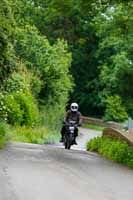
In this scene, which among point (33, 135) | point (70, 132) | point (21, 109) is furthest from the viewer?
point (21, 109)

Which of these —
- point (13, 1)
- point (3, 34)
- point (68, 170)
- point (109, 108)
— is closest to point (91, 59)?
point (109, 108)

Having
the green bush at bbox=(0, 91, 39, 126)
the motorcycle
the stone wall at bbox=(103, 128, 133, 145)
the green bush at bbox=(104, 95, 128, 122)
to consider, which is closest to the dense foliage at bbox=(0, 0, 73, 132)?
the green bush at bbox=(0, 91, 39, 126)

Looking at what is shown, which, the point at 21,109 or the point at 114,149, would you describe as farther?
the point at 21,109

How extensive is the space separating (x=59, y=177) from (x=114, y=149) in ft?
20.8

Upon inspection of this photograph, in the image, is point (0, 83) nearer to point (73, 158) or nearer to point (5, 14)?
point (5, 14)

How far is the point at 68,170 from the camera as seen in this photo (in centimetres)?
1427

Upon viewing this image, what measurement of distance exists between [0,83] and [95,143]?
4336mm

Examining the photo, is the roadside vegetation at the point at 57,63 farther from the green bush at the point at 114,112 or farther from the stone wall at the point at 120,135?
the stone wall at the point at 120,135

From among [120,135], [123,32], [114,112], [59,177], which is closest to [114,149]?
[120,135]

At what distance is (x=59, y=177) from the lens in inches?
507

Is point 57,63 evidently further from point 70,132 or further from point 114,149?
point 114,149

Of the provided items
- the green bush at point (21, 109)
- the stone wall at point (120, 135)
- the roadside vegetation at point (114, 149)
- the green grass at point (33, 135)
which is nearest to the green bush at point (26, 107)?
the green bush at point (21, 109)

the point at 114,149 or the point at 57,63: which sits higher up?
the point at 57,63

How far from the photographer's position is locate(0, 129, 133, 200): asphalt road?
10.8 m
